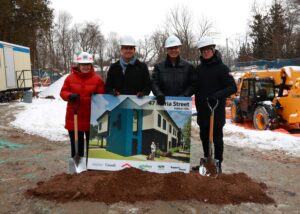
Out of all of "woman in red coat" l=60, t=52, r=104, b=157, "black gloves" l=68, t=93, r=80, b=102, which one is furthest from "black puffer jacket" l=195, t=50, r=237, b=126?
"black gloves" l=68, t=93, r=80, b=102

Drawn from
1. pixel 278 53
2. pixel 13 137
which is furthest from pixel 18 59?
pixel 278 53

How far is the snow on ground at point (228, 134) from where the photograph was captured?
30.9 feet

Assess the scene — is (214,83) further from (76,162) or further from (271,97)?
(271,97)

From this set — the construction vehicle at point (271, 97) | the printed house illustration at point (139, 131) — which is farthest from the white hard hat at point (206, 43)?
the construction vehicle at point (271, 97)

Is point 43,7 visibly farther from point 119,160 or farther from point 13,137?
point 119,160

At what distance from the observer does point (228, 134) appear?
11.4 m

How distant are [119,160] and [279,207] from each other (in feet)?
7.46

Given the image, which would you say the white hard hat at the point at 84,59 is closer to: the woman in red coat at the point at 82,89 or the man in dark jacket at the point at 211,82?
the woman in red coat at the point at 82,89

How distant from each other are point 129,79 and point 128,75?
0.06 meters

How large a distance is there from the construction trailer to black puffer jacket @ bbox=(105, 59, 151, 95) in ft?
50.6

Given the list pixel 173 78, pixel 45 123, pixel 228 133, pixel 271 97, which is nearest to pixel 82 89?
pixel 173 78

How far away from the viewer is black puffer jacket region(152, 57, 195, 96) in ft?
17.8

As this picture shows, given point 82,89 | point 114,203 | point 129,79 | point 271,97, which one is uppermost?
point 129,79

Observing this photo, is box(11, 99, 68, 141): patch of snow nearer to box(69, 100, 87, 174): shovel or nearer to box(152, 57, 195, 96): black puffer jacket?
box(69, 100, 87, 174): shovel
